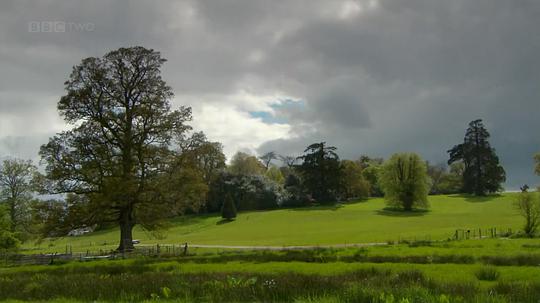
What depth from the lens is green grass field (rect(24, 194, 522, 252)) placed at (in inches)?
2918

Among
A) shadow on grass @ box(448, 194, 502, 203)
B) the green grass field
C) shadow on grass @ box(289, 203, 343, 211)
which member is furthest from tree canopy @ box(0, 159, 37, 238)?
shadow on grass @ box(448, 194, 502, 203)

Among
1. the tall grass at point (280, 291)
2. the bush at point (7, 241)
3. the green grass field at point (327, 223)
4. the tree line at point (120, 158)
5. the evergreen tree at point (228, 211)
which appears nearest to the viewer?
the tall grass at point (280, 291)

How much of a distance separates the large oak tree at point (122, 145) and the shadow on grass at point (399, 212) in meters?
65.1

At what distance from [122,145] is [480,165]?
4724 inches

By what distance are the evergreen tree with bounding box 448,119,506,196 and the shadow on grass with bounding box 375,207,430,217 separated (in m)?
39.0

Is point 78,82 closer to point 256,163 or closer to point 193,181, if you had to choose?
point 193,181

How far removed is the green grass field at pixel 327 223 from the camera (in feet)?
243

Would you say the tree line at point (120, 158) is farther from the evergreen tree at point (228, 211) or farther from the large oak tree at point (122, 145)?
the evergreen tree at point (228, 211)

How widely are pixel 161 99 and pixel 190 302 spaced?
4049cm

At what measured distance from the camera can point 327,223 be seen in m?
91.8

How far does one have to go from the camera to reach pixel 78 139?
46.0 meters

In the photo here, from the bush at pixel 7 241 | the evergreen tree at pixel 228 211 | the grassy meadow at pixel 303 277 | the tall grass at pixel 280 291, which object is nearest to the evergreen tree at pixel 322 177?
the evergreen tree at pixel 228 211

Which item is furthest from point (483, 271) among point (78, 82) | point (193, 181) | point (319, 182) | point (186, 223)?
point (319, 182)

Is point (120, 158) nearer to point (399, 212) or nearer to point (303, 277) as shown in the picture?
point (303, 277)
